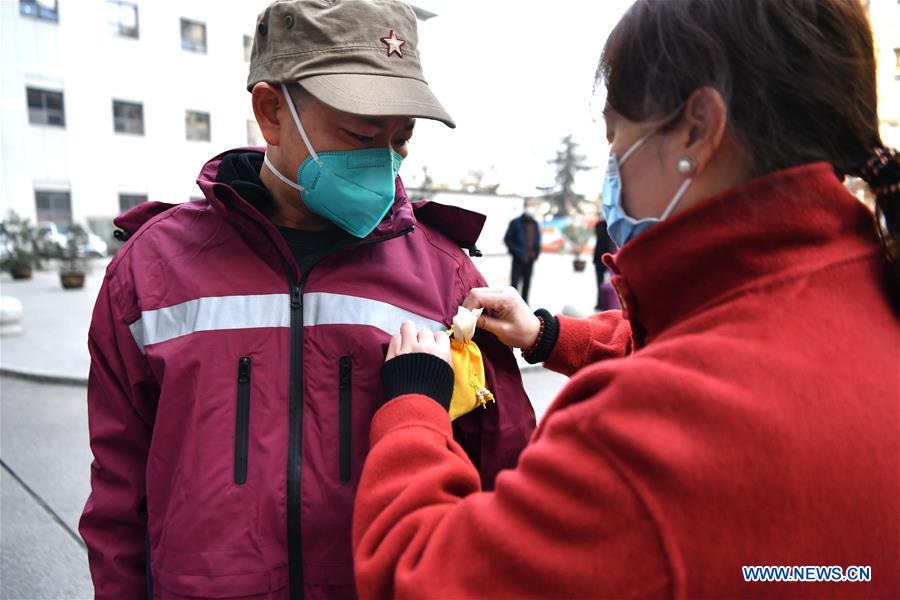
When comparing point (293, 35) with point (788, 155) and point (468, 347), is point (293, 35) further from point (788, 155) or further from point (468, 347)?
point (788, 155)

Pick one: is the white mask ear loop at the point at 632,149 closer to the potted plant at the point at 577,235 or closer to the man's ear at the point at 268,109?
the man's ear at the point at 268,109

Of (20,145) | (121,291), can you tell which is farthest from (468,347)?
(20,145)

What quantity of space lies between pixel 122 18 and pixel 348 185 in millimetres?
25656

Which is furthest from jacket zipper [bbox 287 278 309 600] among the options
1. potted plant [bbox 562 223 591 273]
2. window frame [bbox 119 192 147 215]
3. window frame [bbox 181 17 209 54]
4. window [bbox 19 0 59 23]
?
window frame [bbox 181 17 209 54]

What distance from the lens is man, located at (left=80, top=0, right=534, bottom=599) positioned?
1340 millimetres

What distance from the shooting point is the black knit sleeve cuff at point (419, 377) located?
125 centimetres

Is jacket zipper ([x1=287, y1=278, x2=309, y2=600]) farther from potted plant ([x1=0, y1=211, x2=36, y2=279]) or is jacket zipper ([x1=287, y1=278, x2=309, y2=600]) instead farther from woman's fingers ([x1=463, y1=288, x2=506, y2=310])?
potted plant ([x1=0, y1=211, x2=36, y2=279])

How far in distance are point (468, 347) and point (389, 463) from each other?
1.72ft

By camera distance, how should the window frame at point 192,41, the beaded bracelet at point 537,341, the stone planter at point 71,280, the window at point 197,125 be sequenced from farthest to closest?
the window at point 197,125 → the window frame at point 192,41 → the stone planter at point 71,280 → the beaded bracelet at point 537,341

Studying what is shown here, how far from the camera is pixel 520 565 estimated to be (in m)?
0.83

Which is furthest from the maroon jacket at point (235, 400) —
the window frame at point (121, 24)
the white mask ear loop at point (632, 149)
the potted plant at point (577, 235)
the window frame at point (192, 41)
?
the window frame at point (192, 41)

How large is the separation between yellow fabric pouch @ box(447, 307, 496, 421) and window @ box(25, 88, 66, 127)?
2520 cm

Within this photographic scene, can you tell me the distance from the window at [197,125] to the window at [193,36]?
2.35m

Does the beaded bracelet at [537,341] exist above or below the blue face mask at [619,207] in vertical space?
below
